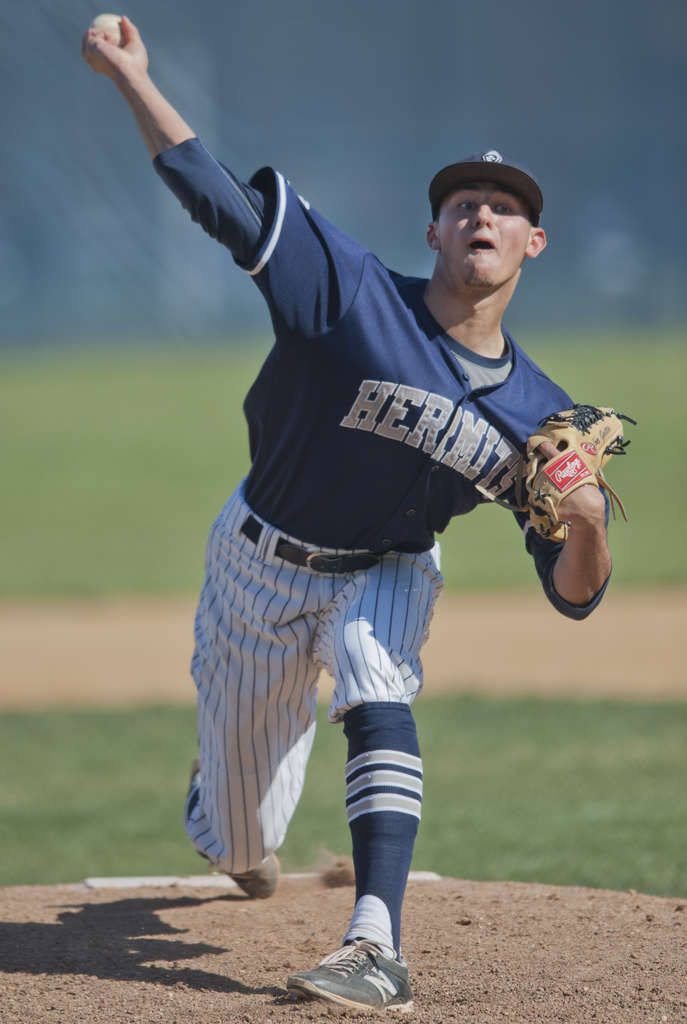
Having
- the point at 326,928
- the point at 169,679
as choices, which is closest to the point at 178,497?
the point at 169,679

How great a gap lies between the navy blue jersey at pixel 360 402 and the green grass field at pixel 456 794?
1.81 m

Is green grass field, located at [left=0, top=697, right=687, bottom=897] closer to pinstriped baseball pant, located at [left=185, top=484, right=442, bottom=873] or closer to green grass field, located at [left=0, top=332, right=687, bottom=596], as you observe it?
pinstriped baseball pant, located at [left=185, top=484, right=442, bottom=873]

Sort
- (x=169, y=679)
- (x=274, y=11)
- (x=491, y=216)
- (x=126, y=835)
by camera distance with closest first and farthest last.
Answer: (x=491, y=216), (x=126, y=835), (x=169, y=679), (x=274, y=11)

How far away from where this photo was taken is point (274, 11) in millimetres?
26250

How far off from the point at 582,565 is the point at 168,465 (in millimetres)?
15374

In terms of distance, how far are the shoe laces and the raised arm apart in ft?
5.15

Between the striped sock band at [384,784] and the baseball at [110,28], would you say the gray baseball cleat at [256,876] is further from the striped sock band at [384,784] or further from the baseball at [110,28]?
the baseball at [110,28]

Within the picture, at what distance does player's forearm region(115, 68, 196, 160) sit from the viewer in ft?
8.91

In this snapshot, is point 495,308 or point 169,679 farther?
point 169,679

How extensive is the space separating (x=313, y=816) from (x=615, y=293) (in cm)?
2318

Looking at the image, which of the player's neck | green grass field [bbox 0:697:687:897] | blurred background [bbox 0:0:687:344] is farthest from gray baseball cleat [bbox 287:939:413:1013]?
blurred background [bbox 0:0:687:344]

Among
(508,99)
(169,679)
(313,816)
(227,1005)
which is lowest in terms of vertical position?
(227,1005)

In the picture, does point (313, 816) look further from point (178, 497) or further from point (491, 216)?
point (178, 497)

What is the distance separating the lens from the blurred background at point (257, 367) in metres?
5.89
